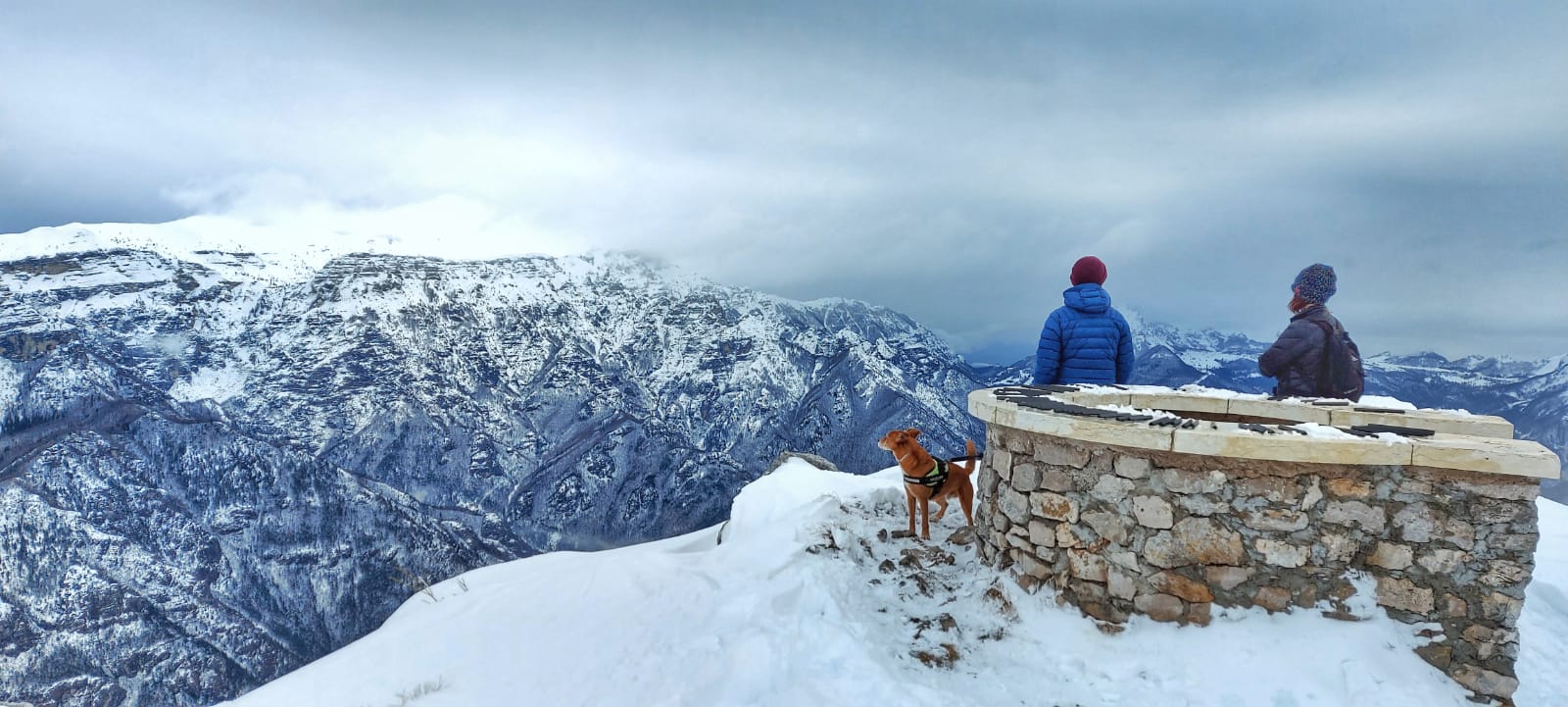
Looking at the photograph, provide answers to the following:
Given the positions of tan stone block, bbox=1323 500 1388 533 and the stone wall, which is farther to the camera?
tan stone block, bbox=1323 500 1388 533

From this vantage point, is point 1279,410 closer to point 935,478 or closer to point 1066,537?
point 1066,537

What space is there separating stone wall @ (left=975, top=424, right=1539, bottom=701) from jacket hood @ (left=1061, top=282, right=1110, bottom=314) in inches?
119

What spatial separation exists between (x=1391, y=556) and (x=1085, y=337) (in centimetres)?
414

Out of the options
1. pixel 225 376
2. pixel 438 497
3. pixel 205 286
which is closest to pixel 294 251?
pixel 205 286

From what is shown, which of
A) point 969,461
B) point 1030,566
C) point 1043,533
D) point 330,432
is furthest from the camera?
point 330,432

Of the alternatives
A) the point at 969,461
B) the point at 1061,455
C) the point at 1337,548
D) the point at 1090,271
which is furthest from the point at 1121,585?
the point at 1090,271

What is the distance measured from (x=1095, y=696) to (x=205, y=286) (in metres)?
217

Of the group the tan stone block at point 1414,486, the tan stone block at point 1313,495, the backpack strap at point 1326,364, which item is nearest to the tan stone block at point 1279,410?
the backpack strap at point 1326,364

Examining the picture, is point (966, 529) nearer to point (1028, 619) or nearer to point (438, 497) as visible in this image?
point (1028, 619)

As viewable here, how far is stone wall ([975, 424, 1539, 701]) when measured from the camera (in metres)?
4.30

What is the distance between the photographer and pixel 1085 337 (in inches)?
328

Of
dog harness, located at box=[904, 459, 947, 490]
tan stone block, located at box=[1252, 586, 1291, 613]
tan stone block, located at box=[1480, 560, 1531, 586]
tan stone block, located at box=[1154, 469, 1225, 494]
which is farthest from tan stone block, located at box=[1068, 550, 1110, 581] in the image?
tan stone block, located at box=[1480, 560, 1531, 586]

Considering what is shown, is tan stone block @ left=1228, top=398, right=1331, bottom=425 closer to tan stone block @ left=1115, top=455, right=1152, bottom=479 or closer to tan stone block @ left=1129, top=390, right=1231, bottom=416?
tan stone block @ left=1129, top=390, right=1231, bottom=416

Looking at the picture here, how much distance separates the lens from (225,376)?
482 ft
